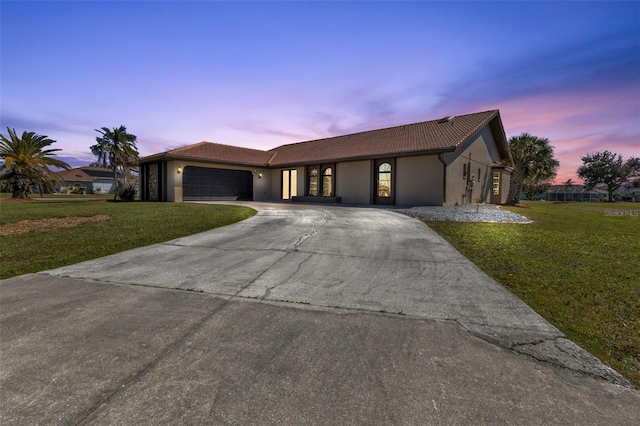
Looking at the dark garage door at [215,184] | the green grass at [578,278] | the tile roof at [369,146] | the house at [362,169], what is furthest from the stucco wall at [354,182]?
the green grass at [578,278]

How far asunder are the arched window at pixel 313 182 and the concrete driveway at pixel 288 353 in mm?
18828

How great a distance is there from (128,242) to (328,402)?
725 cm

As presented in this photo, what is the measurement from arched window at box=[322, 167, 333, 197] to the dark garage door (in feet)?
21.2

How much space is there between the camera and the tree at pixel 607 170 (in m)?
52.7

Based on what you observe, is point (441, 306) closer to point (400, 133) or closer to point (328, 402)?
point (328, 402)

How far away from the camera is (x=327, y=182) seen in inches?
894

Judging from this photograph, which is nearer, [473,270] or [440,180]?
[473,270]

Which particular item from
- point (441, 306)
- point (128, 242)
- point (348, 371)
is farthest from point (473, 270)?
point (128, 242)

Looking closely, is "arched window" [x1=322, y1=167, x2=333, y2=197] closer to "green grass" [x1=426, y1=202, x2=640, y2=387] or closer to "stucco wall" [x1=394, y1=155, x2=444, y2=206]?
"stucco wall" [x1=394, y1=155, x2=444, y2=206]

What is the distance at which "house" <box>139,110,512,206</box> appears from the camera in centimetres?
1770

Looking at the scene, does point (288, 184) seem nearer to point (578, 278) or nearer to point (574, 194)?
point (578, 278)

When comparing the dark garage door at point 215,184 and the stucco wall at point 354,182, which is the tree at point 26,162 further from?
the stucco wall at point 354,182

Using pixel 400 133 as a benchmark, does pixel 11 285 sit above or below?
below

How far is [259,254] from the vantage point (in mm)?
6215
